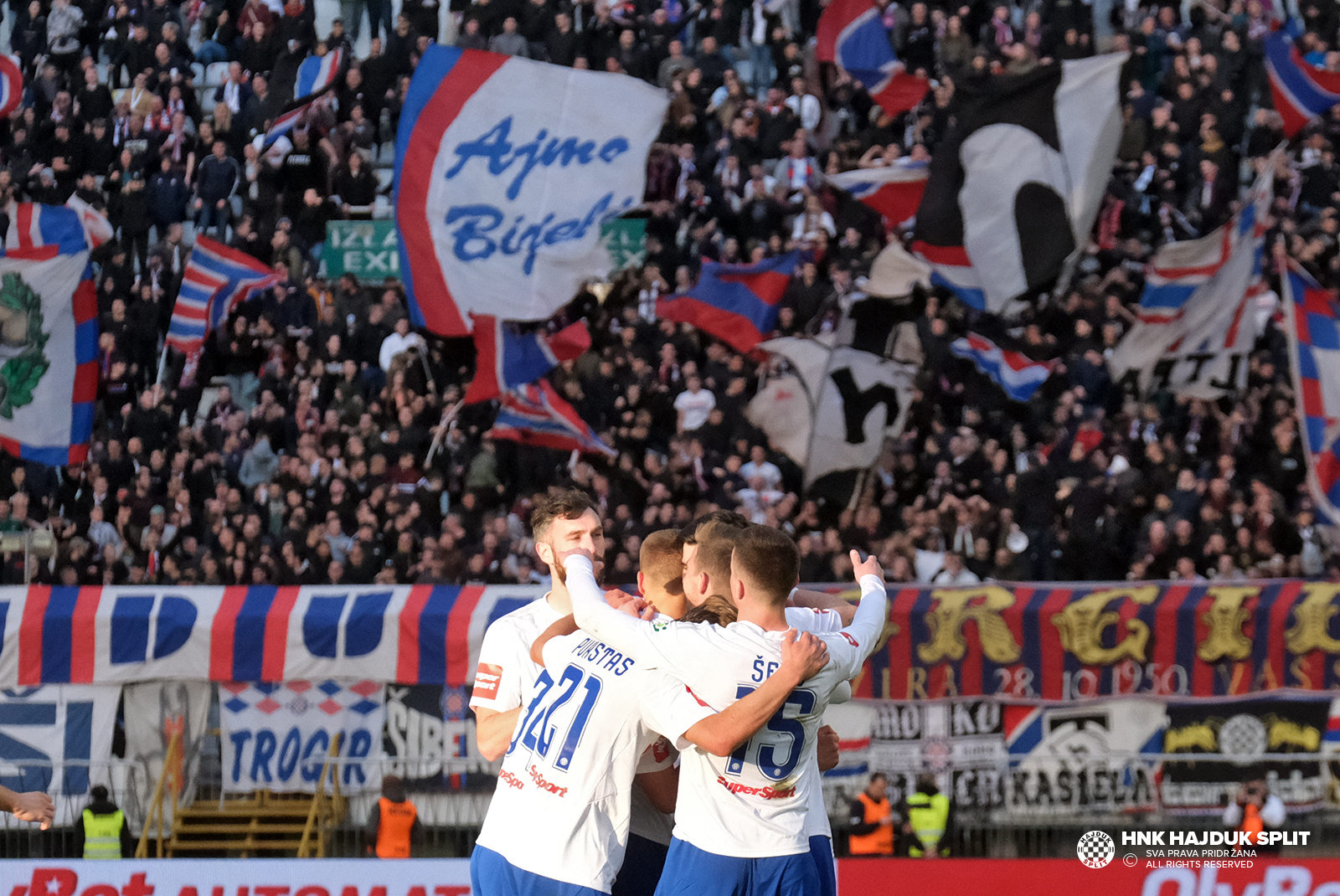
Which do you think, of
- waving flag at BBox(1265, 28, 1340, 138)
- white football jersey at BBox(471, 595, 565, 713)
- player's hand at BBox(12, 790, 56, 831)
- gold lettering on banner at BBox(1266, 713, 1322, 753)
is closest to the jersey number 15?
white football jersey at BBox(471, 595, 565, 713)

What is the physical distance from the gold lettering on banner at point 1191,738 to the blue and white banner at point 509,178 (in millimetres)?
7986

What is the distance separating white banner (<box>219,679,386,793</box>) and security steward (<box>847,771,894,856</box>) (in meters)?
4.92

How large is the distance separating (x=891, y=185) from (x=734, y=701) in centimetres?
1318

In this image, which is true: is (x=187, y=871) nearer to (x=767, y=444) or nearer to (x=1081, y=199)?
(x=767, y=444)

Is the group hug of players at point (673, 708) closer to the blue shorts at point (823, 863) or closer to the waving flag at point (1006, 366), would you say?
the blue shorts at point (823, 863)

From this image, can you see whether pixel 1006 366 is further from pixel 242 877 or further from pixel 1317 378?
pixel 242 877

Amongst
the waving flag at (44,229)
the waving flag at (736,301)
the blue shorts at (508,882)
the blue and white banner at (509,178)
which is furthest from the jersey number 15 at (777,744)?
the waving flag at (44,229)

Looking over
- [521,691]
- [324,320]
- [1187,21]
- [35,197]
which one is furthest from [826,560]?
[35,197]

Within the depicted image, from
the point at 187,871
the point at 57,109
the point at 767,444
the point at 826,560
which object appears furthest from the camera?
the point at 57,109

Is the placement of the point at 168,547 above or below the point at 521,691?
below

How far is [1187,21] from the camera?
1953 cm

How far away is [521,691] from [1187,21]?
1622 cm

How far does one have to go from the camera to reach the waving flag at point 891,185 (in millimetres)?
17906

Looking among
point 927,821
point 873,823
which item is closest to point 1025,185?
point 927,821
